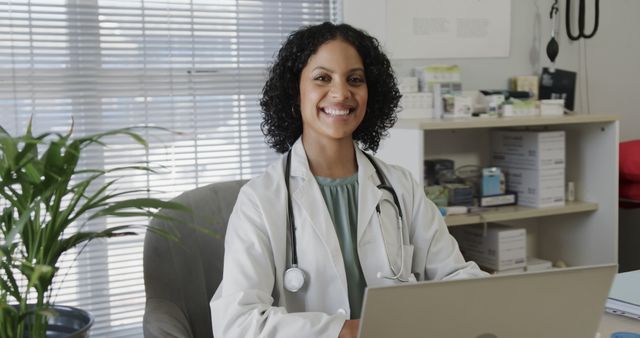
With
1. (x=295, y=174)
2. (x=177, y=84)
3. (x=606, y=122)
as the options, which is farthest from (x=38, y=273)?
(x=606, y=122)

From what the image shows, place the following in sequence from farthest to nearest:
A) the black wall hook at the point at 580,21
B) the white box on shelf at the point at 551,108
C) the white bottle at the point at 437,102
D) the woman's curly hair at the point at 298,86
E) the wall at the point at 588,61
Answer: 1. the black wall hook at the point at 580,21
2. the wall at the point at 588,61
3. the white box on shelf at the point at 551,108
4. the white bottle at the point at 437,102
5. the woman's curly hair at the point at 298,86

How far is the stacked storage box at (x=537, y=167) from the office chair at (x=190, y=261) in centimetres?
160

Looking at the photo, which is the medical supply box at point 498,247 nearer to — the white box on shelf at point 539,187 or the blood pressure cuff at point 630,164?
the white box on shelf at point 539,187

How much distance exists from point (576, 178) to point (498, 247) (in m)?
0.55

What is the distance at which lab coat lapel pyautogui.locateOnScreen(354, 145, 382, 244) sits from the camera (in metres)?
1.86

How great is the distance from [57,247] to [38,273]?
0.42 ft

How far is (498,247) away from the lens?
3209 millimetres

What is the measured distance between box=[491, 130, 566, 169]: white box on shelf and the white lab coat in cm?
140

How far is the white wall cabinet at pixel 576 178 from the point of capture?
10.6 feet

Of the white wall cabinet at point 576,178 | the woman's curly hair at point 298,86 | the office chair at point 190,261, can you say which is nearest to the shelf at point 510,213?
the white wall cabinet at point 576,178

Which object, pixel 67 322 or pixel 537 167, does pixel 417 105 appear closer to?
pixel 537 167

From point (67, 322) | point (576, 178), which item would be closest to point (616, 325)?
point (67, 322)

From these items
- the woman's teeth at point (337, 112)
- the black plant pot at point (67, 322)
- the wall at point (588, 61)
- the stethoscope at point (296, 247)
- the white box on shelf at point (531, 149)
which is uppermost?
the wall at point (588, 61)

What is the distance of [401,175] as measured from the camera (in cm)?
202
